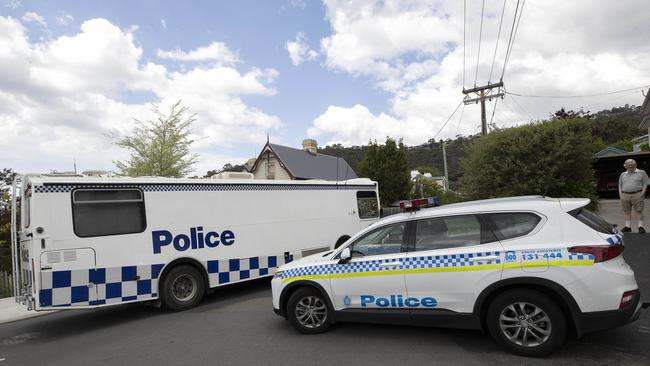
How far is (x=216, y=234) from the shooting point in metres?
8.04

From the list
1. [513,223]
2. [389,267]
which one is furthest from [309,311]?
[513,223]

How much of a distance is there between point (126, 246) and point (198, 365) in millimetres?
3236

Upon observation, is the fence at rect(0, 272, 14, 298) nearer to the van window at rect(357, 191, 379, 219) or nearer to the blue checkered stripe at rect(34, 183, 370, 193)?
the blue checkered stripe at rect(34, 183, 370, 193)

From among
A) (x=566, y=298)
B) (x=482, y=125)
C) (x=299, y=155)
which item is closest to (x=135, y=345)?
(x=566, y=298)

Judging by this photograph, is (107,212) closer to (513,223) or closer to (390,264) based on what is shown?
(390,264)

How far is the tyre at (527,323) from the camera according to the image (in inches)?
152

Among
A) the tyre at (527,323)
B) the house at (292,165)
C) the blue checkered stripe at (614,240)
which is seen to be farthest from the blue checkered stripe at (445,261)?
the house at (292,165)

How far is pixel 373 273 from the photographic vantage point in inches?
190

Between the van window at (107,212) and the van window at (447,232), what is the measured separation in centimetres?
499

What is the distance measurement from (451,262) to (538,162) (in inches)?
432

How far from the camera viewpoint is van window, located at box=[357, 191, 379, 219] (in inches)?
454

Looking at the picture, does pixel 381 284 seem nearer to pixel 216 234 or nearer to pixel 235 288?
pixel 216 234

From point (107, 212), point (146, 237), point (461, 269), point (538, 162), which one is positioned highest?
point (538, 162)

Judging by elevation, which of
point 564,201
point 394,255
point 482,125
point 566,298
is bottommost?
point 566,298
